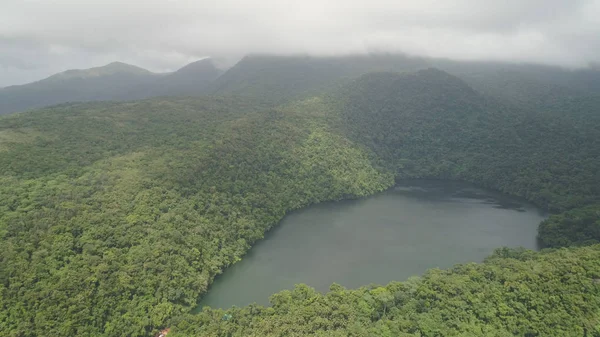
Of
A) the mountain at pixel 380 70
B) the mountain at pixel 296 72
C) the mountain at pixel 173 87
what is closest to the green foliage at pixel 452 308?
the mountain at pixel 380 70

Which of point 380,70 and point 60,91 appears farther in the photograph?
point 60,91

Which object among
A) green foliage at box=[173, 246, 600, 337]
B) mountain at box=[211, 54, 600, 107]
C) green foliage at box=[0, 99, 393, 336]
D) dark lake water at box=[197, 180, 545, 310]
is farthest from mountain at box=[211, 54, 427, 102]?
green foliage at box=[173, 246, 600, 337]

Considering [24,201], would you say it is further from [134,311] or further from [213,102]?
[213,102]

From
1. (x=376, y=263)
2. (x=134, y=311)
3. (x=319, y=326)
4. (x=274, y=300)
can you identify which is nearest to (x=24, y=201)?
(x=134, y=311)

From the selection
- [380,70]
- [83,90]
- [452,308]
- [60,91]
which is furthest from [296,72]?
[452,308]

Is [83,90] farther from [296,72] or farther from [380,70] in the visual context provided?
[380,70]

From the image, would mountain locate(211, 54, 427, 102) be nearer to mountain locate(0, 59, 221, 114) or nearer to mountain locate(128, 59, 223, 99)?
mountain locate(128, 59, 223, 99)

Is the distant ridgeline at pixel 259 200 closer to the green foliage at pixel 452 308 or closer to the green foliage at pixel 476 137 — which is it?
the green foliage at pixel 452 308
